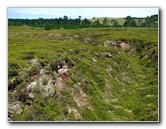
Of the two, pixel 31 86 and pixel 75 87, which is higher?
pixel 31 86

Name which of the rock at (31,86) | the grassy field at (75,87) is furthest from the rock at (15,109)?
the rock at (31,86)

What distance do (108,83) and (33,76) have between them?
375 cm

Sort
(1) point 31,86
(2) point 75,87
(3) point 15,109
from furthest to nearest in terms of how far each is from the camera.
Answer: (2) point 75,87, (1) point 31,86, (3) point 15,109

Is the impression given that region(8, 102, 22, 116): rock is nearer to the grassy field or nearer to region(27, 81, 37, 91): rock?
the grassy field

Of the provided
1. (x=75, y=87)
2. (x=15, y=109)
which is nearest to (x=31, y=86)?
(x=15, y=109)

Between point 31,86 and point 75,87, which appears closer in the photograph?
point 31,86

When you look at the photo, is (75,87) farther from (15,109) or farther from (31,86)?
(15,109)

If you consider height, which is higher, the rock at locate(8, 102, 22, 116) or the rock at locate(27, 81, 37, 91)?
the rock at locate(27, 81, 37, 91)

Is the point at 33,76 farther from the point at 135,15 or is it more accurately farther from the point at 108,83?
the point at 135,15

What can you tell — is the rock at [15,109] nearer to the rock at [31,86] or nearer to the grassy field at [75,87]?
the grassy field at [75,87]

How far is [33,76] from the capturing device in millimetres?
12211

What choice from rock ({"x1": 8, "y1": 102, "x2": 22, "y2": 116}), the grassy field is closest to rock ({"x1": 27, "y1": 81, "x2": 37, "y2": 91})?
the grassy field

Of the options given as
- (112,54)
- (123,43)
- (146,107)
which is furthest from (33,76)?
(123,43)

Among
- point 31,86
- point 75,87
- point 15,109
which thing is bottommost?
point 15,109
